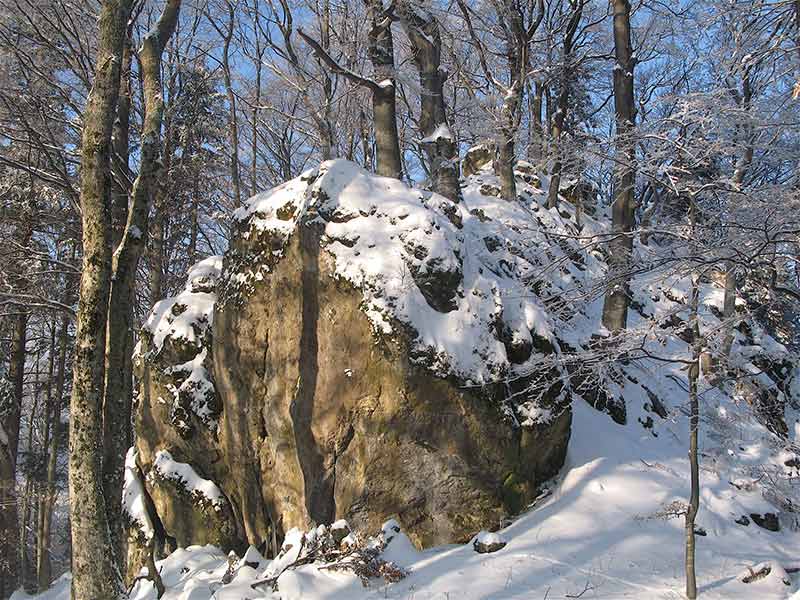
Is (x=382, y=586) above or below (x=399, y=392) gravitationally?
below

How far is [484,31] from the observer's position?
14617mm

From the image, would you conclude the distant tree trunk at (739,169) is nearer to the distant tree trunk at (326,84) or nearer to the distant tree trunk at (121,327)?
the distant tree trunk at (121,327)

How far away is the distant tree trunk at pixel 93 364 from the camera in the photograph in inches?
194

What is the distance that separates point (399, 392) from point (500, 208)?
24.2ft

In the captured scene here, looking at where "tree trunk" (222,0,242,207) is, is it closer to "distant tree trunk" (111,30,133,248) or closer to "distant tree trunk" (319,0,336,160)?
"distant tree trunk" (319,0,336,160)

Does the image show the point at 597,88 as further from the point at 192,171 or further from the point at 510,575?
the point at 510,575

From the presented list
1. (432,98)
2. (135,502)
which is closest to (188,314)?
(135,502)

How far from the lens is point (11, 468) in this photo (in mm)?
10742

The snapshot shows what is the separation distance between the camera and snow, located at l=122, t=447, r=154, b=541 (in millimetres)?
8414

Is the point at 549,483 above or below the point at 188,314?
below

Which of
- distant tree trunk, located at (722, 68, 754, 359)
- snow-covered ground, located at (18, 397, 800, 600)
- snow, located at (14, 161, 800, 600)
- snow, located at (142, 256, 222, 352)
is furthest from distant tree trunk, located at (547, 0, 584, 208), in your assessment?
snow, located at (142, 256, 222, 352)

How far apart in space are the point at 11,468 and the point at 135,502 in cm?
373

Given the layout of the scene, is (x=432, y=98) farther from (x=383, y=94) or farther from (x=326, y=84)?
(x=326, y=84)

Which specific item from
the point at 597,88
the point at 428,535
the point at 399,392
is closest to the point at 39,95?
the point at 399,392
